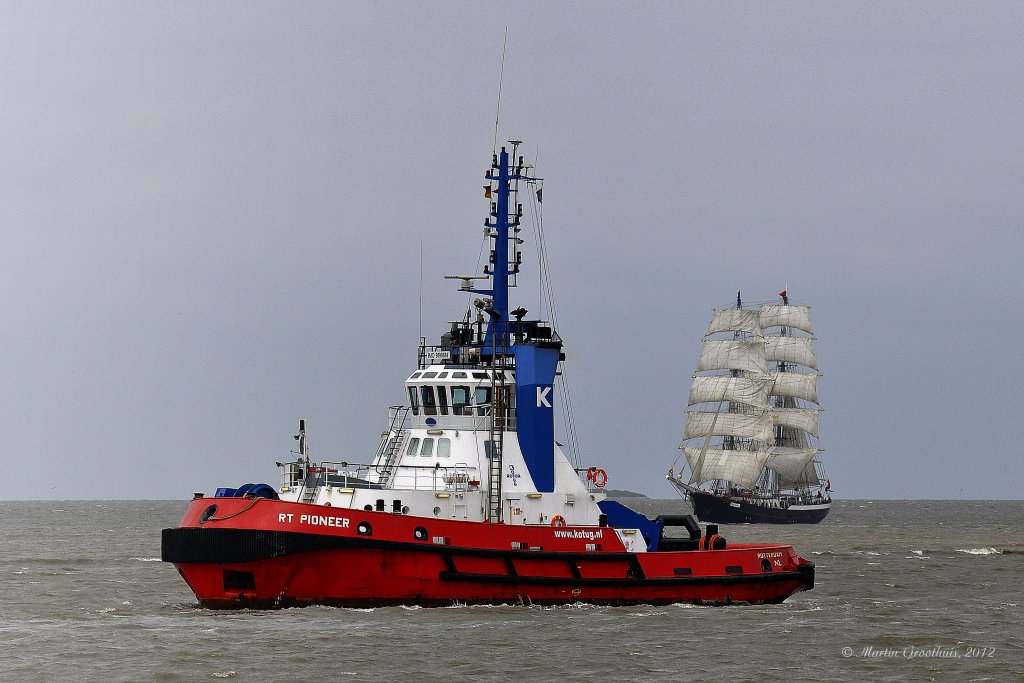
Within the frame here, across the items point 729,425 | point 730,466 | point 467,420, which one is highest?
point 729,425

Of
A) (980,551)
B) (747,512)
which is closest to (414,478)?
(980,551)

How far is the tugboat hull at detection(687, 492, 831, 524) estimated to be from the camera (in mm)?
114000

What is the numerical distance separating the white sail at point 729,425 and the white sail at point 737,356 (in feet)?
14.2

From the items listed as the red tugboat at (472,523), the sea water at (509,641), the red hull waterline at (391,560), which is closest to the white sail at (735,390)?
the sea water at (509,641)

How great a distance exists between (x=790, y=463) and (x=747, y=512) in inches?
281

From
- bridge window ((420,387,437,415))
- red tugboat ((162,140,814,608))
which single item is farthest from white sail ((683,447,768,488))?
bridge window ((420,387,437,415))

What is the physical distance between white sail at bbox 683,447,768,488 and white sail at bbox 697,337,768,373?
772cm

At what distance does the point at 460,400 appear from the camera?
90.5 ft

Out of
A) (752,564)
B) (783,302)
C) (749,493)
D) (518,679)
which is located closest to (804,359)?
(783,302)

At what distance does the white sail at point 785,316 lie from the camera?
401 ft

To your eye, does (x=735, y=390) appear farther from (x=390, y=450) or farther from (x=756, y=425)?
(x=390, y=450)

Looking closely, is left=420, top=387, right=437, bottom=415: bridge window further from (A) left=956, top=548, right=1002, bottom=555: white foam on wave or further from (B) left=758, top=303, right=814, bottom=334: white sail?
(B) left=758, top=303, right=814, bottom=334: white sail

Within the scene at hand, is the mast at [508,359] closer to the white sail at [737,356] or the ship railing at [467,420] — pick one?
the ship railing at [467,420]

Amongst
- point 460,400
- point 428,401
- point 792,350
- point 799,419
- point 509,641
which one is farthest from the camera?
point 792,350
